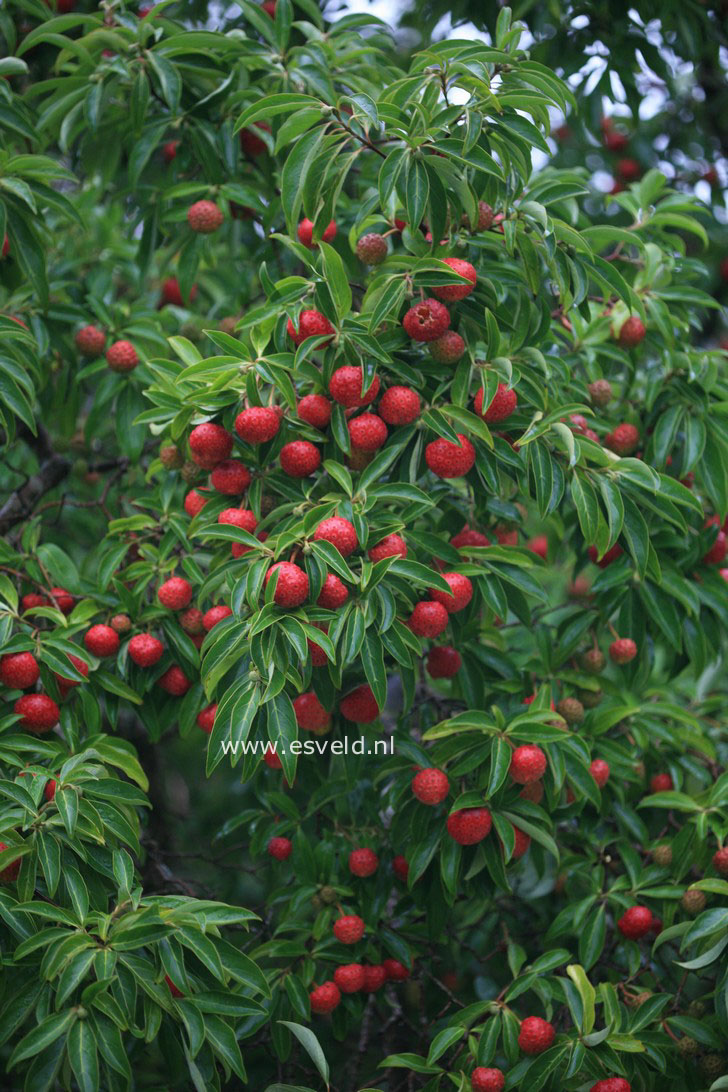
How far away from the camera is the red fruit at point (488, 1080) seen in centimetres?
203

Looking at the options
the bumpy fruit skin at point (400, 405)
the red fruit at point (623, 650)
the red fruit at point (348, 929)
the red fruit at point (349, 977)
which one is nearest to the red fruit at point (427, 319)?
the bumpy fruit skin at point (400, 405)

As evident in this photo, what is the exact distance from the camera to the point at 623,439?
262 cm

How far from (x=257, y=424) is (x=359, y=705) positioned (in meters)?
0.65

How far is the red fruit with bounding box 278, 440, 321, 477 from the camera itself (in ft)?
6.82

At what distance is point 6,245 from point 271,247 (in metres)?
0.76

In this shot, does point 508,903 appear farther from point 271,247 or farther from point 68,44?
point 68,44

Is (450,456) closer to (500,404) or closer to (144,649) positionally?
(500,404)

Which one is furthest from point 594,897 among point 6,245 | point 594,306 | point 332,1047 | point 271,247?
point 6,245

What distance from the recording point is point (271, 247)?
116 inches

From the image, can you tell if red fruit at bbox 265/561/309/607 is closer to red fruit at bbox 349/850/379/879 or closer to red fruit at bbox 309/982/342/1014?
red fruit at bbox 349/850/379/879

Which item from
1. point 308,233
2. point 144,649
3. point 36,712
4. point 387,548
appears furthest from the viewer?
point 308,233

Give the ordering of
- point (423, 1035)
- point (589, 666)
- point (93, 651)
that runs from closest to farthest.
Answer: point (93, 651) → point (423, 1035) → point (589, 666)

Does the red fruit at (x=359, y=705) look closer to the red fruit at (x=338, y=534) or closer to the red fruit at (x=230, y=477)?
the red fruit at (x=338, y=534)

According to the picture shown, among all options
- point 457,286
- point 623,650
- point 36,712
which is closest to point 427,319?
point 457,286
